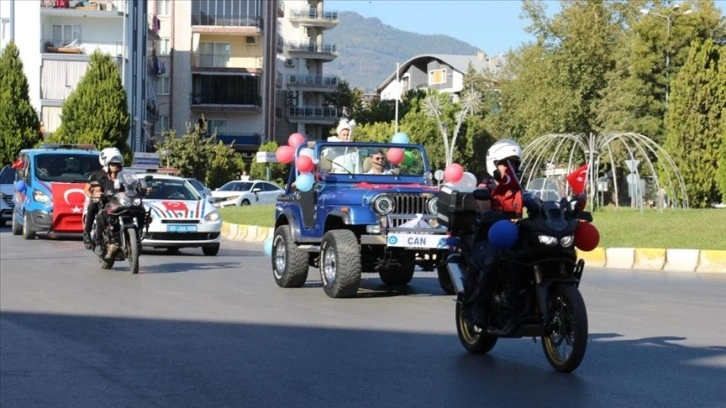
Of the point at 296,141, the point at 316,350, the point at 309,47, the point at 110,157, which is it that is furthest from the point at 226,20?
the point at 316,350

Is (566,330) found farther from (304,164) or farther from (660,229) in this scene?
(660,229)

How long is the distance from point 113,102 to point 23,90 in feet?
14.7

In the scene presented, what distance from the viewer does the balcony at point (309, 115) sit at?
117 m

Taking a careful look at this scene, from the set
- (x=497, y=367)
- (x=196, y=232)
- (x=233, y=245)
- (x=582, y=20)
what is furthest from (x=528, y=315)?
(x=582, y=20)

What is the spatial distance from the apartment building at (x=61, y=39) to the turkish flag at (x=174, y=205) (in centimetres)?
4763

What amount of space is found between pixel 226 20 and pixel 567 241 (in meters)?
92.3

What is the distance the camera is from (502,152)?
9680 millimetres

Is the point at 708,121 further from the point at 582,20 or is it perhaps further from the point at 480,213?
the point at 480,213

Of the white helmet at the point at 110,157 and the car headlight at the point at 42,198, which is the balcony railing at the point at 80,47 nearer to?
the car headlight at the point at 42,198

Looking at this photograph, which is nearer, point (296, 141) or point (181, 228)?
point (296, 141)

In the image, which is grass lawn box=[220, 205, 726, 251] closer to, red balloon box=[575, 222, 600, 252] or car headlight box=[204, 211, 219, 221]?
car headlight box=[204, 211, 219, 221]

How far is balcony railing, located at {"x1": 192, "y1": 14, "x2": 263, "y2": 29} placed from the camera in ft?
326

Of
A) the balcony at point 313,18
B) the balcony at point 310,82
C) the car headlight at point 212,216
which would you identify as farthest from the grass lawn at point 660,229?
the balcony at point 313,18

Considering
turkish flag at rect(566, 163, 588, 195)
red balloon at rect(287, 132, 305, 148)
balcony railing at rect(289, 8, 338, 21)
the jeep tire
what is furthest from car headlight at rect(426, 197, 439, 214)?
balcony railing at rect(289, 8, 338, 21)
